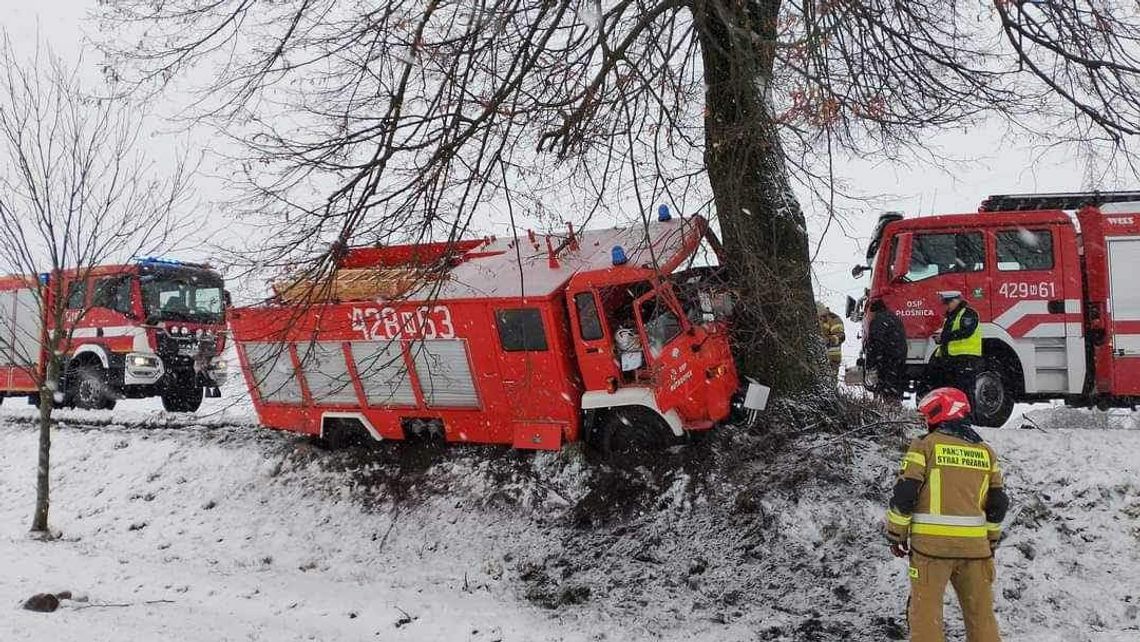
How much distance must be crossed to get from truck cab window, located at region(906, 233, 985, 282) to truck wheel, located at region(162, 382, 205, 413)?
42.9 feet

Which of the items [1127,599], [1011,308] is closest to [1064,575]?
[1127,599]

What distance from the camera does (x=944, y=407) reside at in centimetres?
520

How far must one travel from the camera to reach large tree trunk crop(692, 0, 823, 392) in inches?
253

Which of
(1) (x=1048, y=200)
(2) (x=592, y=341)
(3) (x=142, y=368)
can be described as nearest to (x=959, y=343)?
(1) (x=1048, y=200)

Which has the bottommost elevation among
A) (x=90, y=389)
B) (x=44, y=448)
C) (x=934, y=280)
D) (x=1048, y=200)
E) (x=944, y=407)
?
(x=44, y=448)

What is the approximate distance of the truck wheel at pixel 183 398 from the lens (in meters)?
16.0

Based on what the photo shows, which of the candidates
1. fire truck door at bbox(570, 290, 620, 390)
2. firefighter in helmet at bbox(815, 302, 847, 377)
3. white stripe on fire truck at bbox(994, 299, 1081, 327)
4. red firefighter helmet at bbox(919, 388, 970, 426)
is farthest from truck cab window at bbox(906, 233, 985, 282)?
red firefighter helmet at bbox(919, 388, 970, 426)

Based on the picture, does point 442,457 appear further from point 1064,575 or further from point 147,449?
point 1064,575

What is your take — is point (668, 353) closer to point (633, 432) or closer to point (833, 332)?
point (633, 432)

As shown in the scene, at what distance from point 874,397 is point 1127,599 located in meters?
3.55

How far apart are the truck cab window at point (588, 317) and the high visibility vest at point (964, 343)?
3.98 meters

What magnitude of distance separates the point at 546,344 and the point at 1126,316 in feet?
22.0

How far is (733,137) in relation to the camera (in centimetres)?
661

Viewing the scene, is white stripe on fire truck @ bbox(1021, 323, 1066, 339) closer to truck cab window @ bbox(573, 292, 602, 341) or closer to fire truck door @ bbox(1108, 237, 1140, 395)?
fire truck door @ bbox(1108, 237, 1140, 395)
